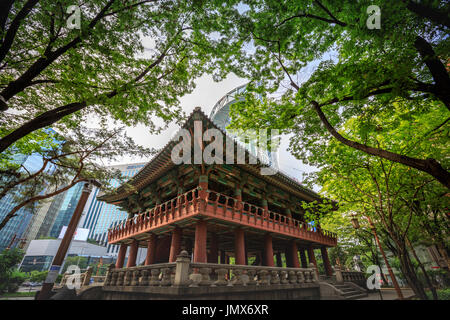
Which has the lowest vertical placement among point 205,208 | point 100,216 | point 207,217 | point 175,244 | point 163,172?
point 175,244

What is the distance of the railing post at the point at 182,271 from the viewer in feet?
18.7

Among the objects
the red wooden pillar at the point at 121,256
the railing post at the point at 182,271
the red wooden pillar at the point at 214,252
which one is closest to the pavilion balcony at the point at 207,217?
the red wooden pillar at the point at 121,256

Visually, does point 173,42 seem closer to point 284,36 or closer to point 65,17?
point 65,17

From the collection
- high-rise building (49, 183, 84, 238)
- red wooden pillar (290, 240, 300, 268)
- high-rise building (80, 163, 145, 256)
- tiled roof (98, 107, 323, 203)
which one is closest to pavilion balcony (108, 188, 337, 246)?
red wooden pillar (290, 240, 300, 268)

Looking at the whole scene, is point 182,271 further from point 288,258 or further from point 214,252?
point 288,258

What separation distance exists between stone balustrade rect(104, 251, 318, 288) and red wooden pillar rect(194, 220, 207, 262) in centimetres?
93

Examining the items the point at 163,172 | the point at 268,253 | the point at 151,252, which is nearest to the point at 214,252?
the point at 268,253

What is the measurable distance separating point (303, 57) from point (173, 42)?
4308 mm

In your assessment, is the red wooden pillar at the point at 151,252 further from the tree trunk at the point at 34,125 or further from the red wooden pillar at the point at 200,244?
the tree trunk at the point at 34,125

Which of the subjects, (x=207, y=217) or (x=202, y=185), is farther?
(x=202, y=185)

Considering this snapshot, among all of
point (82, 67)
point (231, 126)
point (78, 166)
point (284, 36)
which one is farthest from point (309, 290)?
point (82, 67)

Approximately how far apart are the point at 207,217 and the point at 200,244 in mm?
1265

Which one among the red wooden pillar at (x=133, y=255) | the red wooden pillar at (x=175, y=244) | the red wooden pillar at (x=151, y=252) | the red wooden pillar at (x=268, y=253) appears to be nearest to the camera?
the red wooden pillar at (x=175, y=244)

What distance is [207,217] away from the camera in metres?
9.09
